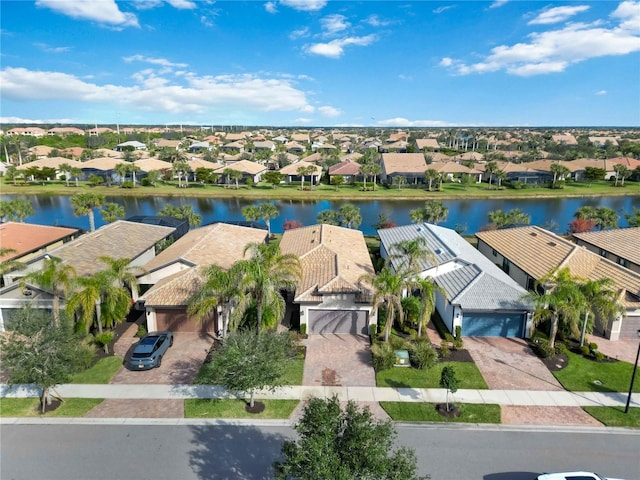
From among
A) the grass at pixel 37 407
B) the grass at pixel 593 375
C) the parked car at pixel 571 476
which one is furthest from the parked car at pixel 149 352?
the grass at pixel 593 375

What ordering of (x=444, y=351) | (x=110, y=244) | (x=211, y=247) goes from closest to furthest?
(x=444, y=351) < (x=211, y=247) < (x=110, y=244)

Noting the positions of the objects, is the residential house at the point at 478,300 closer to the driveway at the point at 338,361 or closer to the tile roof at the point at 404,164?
the driveway at the point at 338,361

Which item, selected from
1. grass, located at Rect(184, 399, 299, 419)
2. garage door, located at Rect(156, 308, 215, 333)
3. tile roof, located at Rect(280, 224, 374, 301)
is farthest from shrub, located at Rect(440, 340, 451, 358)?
garage door, located at Rect(156, 308, 215, 333)

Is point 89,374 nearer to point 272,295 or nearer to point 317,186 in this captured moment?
point 272,295

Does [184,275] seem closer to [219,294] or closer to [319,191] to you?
[219,294]

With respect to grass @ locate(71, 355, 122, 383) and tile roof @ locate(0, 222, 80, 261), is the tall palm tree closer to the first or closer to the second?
grass @ locate(71, 355, 122, 383)

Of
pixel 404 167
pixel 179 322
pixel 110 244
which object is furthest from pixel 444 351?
pixel 404 167
